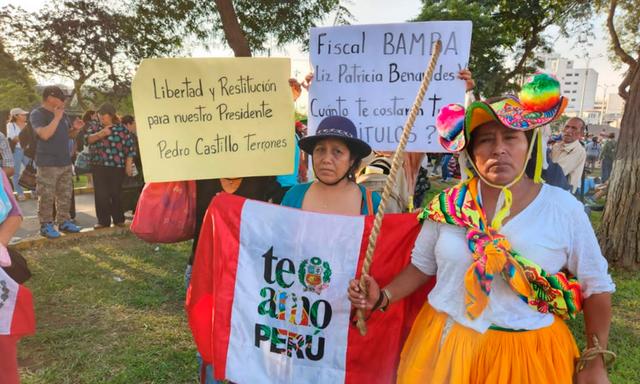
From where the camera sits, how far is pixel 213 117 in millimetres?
2197

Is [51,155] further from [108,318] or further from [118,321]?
[118,321]

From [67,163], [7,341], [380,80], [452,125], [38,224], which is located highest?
[380,80]

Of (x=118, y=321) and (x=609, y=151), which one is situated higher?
(x=609, y=151)

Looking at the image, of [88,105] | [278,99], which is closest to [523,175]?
[278,99]

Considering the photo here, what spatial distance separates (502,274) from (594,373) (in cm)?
52

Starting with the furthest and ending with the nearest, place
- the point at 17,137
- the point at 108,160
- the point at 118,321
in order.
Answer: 1. the point at 17,137
2. the point at 108,160
3. the point at 118,321

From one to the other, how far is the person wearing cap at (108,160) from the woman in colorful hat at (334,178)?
5.60m

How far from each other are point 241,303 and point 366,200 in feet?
2.73

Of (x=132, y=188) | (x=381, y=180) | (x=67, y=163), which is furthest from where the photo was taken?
(x=132, y=188)

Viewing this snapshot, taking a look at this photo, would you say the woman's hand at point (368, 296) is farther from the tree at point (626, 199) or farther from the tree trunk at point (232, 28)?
the tree trunk at point (232, 28)

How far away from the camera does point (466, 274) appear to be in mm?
1451

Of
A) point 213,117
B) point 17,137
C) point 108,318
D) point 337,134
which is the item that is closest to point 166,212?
point 213,117

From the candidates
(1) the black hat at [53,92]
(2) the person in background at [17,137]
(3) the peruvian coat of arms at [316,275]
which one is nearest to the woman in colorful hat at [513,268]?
(3) the peruvian coat of arms at [316,275]

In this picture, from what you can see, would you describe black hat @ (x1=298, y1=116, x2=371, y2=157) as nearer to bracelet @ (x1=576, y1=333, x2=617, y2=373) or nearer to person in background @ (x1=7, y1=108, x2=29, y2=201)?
bracelet @ (x1=576, y1=333, x2=617, y2=373)
